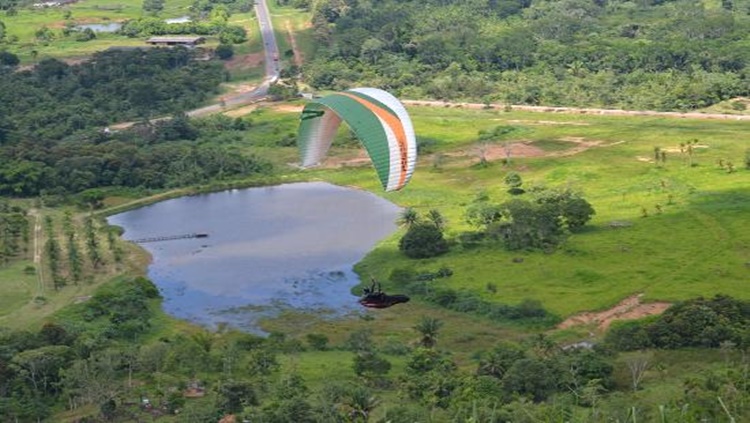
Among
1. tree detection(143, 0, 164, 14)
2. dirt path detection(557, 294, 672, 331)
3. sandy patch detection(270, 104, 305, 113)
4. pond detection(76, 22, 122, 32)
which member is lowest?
dirt path detection(557, 294, 672, 331)

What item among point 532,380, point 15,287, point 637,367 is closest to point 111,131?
point 15,287

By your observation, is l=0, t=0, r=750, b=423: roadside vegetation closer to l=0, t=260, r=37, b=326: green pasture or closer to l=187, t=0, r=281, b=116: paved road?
l=0, t=260, r=37, b=326: green pasture

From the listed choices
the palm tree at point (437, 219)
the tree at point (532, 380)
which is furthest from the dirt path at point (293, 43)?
the tree at point (532, 380)

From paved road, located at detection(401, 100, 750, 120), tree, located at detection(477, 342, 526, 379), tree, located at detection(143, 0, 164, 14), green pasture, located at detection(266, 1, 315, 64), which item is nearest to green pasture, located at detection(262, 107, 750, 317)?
paved road, located at detection(401, 100, 750, 120)

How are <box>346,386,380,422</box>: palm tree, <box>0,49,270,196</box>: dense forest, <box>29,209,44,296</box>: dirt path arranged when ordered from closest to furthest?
<box>346,386,380,422</box>: palm tree < <box>29,209,44,296</box>: dirt path < <box>0,49,270,196</box>: dense forest

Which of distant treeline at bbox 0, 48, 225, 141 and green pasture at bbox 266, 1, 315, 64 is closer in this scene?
distant treeline at bbox 0, 48, 225, 141

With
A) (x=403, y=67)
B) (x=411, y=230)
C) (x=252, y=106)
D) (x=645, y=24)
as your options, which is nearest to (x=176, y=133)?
(x=252, y=106)

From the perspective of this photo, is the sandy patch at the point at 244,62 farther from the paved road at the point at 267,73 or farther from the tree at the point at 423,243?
the tree at the point at 423,243
